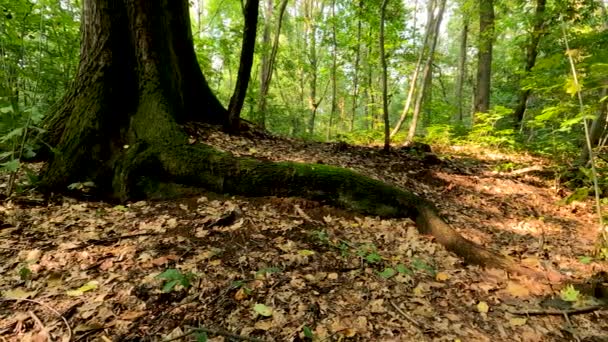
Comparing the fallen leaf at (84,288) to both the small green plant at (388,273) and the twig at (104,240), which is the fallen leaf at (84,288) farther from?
the small green plant at (388,273)

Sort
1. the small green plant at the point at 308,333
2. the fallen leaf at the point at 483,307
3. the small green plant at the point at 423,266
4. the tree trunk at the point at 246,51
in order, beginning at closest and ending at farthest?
the small green plant at the point at 308,333 → the fallen leaf at the point at 483,307 → the small green plant at the point at 423,266 → the tree trunk at the point at 246,51

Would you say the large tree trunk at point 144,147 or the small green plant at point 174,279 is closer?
the small green plant at point 174,279

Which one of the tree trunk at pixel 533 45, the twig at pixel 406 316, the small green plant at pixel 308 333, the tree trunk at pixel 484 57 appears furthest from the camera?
the tree trunk at pixel 484 57

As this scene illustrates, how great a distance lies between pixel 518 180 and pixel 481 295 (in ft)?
15.2

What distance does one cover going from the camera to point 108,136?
4.43 metres

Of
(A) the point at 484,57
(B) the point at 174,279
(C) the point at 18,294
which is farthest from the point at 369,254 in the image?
(A) the point at 484,57

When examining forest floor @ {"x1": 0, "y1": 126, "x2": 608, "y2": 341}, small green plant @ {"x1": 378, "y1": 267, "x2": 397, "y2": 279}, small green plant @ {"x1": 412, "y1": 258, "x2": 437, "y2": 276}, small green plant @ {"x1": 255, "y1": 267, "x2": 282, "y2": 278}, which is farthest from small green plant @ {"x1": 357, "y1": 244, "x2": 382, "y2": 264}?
small green plant @ {"x1": 255, "y1": 267, "x2": 282, "y2": 278}

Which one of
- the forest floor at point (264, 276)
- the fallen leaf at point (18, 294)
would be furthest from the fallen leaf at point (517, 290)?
the fallen leaf at point (18, 294)

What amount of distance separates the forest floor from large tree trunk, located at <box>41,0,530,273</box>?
20cm

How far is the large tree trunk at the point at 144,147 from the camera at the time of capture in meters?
4.10

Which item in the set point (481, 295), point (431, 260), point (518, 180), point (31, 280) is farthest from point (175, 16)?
point (518, 180)

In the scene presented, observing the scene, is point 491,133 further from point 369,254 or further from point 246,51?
point 369,254

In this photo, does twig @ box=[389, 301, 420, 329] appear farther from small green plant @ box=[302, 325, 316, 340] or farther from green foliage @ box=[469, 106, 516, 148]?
green foliage @ box=[469, 106, 516, 148]

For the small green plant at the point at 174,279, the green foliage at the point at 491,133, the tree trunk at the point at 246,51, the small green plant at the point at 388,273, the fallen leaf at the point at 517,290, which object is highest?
the tree trunk at the point at 246,51
